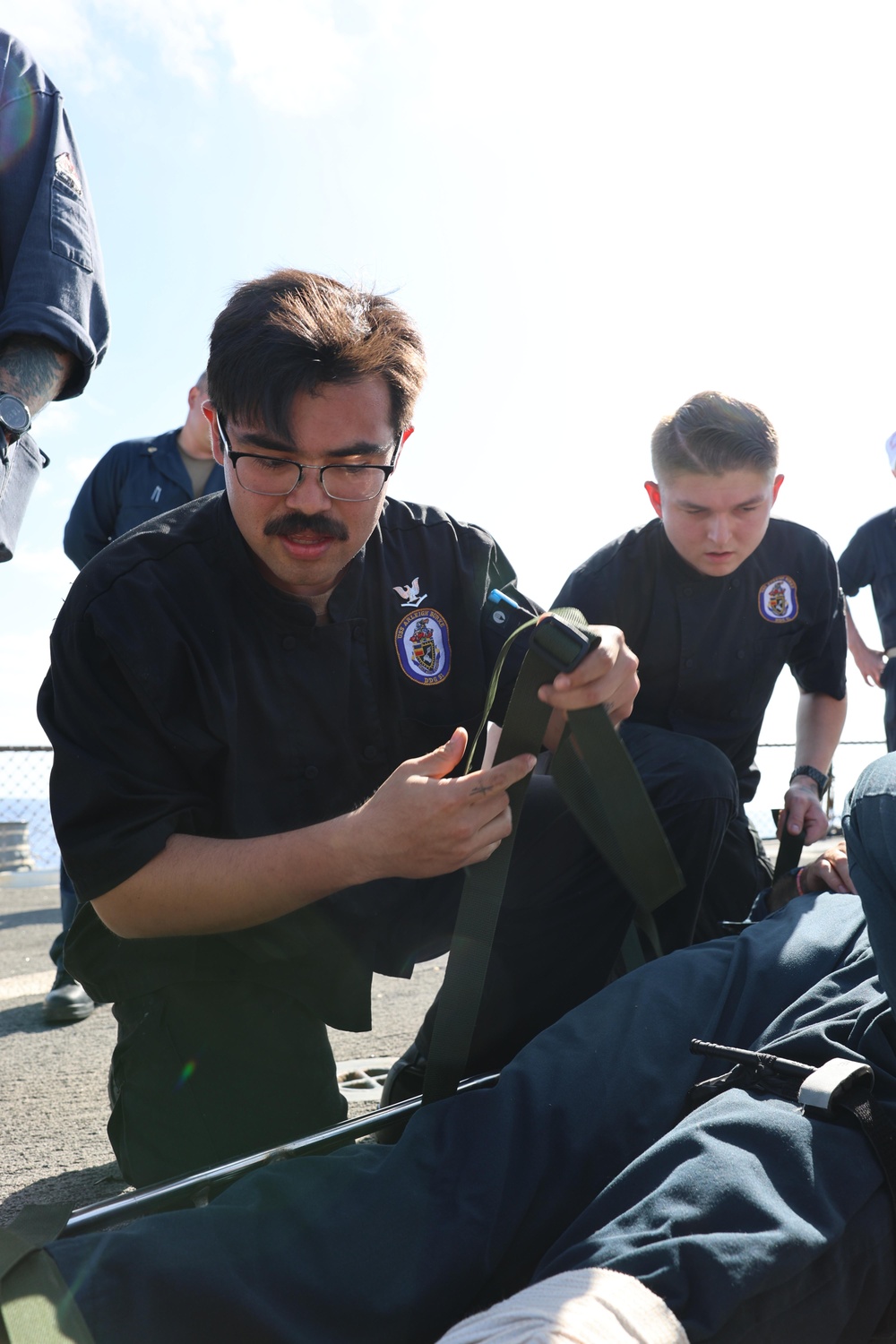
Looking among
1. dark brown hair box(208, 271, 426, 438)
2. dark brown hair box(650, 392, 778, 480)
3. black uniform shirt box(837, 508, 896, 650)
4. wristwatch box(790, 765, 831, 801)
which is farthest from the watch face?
black uniform shirt box(837, 508, 896, 650)

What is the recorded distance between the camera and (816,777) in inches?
99.3

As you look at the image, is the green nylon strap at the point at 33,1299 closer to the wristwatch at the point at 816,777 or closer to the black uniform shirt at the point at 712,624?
the black uniform shirt at the point at 712,624

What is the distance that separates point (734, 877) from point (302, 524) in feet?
4.36

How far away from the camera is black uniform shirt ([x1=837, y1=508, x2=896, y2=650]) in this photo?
4.38 meters

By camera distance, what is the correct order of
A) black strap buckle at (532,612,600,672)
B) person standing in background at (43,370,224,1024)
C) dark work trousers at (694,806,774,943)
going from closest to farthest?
black strap buckle at (532,612,600,672), dark work trousers at (694,806,774,943), person standing in background at (43,370,224,1024)

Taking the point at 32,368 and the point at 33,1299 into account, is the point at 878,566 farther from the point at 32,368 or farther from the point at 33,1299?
the point at 33,1299

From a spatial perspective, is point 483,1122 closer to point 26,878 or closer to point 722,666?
point 722,666

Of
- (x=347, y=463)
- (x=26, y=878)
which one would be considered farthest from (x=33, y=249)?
(x=26, y=878)

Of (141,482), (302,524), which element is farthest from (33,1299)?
(141,482)

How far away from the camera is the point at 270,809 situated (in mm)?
1764

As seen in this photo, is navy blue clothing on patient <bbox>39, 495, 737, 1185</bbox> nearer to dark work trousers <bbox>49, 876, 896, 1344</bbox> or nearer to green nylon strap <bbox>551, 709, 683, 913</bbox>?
green nylon strap <bbox>551, 709, 683, 913</bbox>

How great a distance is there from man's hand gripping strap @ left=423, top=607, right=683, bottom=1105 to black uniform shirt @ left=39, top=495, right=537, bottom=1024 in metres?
0.13

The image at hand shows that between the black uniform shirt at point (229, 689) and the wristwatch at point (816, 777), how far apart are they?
994mm

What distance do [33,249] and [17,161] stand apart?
0.20 meters
